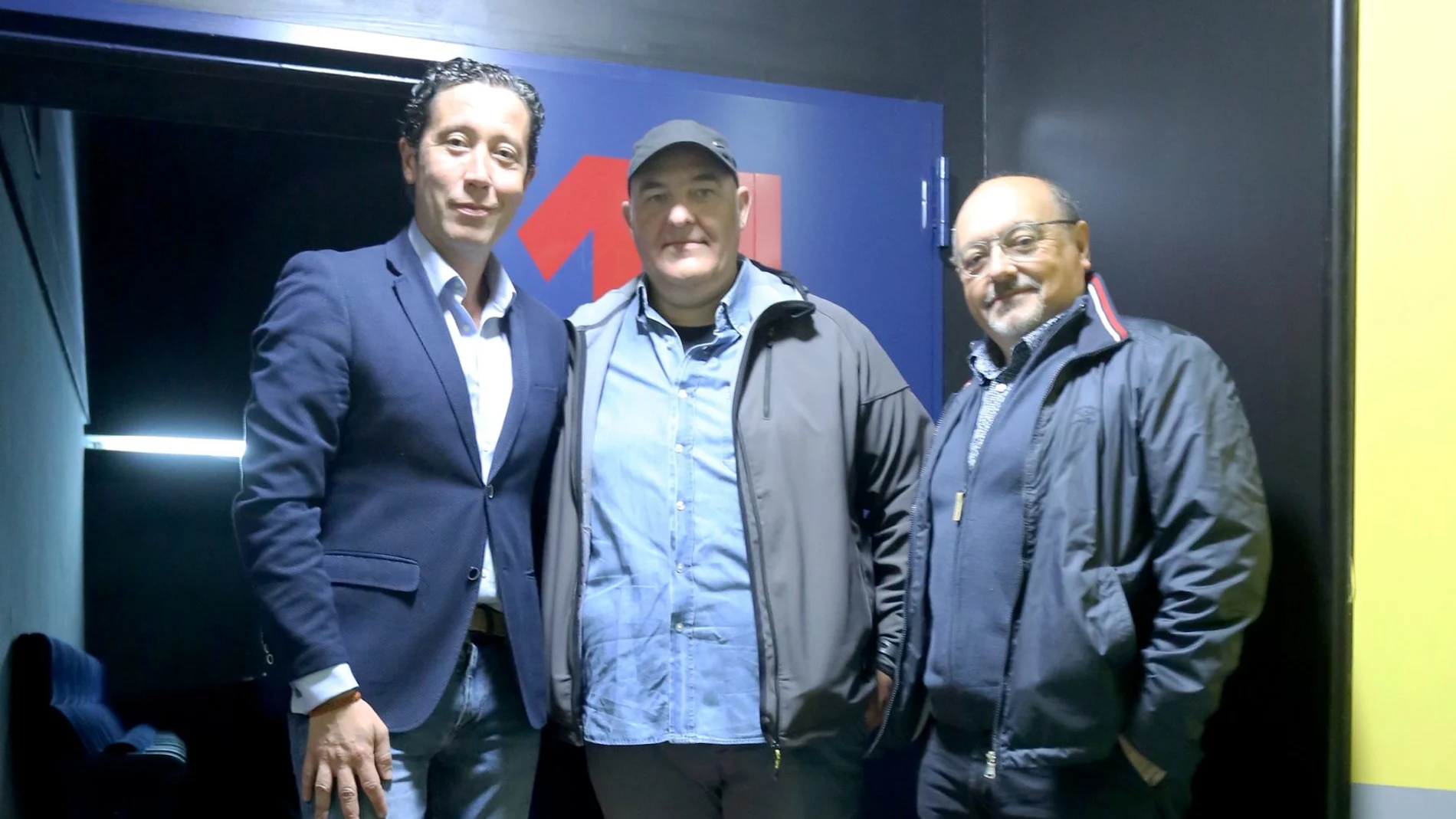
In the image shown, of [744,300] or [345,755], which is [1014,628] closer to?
[744,300]

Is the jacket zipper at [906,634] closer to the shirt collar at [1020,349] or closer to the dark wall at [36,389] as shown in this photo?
the shirt collar at [1020,349]

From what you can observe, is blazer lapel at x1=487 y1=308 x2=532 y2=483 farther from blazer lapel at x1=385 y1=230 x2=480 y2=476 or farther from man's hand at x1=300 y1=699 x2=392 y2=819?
man's hand at x1=300 y1=699 x2=392 y2=819

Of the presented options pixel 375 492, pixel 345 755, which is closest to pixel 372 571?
pixel 375 492

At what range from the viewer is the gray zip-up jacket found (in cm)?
159

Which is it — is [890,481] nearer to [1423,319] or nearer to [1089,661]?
[1089,661]

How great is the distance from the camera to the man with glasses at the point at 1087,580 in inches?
55.3

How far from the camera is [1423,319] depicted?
1.49m

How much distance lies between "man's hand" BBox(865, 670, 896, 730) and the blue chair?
2214 millimetres

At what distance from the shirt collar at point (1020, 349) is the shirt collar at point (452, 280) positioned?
730mm

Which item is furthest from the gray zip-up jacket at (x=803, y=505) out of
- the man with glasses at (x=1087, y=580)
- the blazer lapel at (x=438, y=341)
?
the blazer lapel at (x=438, y=341)

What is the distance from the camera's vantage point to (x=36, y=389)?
3467 millimetres

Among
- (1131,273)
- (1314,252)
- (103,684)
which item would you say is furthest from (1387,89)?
(103,684)

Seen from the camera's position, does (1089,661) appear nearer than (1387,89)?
Yes

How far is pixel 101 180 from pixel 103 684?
2167mm
